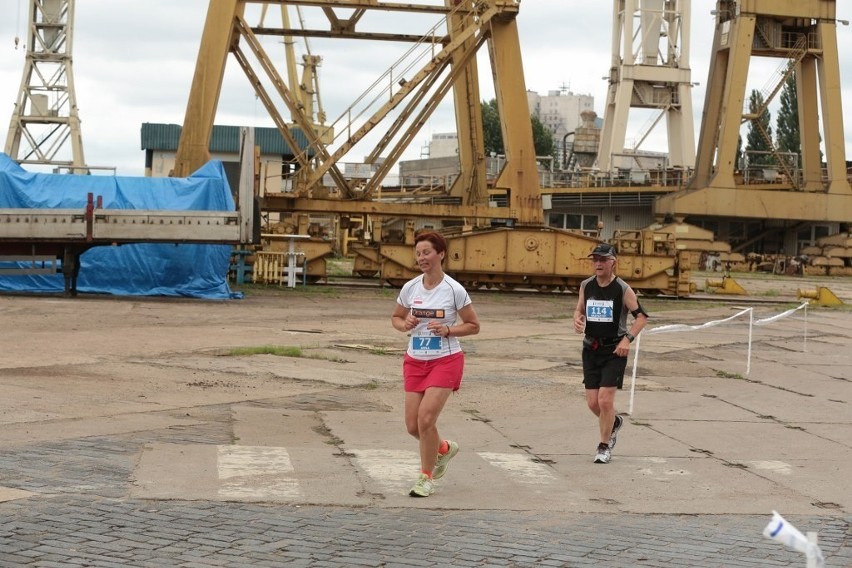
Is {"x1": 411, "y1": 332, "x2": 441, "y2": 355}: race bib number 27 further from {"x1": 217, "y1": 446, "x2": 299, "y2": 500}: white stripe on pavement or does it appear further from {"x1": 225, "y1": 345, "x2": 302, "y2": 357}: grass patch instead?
{"x1": 225, "y1": 345, "x2": 302, "y2": 357}: grass patch

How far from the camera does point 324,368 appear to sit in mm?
16094

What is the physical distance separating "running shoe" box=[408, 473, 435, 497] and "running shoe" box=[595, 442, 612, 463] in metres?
2.09

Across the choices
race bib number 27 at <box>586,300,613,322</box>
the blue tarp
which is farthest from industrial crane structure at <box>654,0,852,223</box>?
race bib number 27 at <box>586,300,613,322</box>

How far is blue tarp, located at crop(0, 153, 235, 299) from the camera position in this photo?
2961 centimetres

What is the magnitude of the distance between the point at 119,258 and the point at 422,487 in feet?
74.3

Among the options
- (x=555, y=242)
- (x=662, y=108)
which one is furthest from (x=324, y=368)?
(x=662, y=108)

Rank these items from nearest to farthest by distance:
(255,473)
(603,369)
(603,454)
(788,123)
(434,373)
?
(434,373)
(255,473)
(603,454)
(603,369)
(788,123)

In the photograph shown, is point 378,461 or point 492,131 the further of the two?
point 492,131

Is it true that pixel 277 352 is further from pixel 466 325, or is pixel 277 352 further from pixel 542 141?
pixel 542 141

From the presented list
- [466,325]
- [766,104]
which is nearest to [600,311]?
[466,325]

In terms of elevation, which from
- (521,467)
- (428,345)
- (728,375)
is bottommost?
(728,375)

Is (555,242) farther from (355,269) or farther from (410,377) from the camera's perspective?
(410,377)

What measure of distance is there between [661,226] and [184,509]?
185ft

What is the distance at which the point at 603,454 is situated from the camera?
33.3ft
